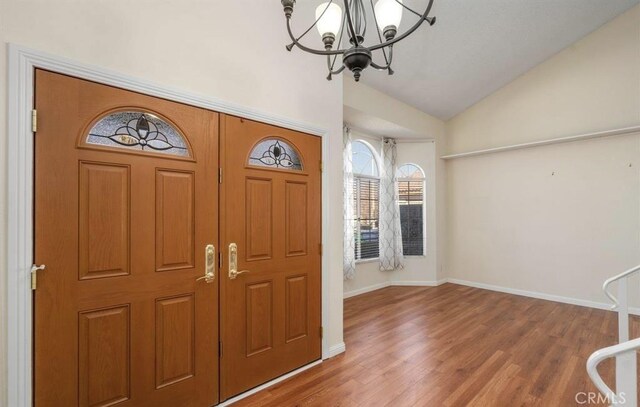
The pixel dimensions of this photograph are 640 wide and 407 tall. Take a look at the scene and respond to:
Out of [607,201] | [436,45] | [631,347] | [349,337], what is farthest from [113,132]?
[607,201]

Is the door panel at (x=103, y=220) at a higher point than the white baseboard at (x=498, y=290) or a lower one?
higher

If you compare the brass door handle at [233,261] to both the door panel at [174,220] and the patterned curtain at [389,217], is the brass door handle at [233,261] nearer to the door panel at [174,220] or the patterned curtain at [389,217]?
the door panel at [174,220]

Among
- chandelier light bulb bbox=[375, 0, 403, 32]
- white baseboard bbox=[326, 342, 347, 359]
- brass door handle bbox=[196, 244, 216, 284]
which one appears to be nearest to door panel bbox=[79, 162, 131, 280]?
brass door handle bbox=[196, 244, 216, 284]

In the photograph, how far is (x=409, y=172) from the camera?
5.74m

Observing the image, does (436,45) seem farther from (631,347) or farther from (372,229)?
(631,347)

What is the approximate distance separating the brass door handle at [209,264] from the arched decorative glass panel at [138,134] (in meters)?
0.68

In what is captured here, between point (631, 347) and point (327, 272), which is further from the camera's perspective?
point (327, 272)

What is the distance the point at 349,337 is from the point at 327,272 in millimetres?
1036

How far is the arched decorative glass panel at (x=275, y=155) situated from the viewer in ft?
7.72

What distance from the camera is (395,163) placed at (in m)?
5.60

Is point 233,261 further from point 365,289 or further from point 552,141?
point 552,141

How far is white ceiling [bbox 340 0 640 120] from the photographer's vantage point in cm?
348

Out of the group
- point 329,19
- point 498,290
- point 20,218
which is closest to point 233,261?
point 20,218

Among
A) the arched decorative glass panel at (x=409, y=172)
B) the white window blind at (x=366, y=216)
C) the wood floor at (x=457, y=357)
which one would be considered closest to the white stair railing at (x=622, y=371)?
the wood floor at (x=457, y=357)
